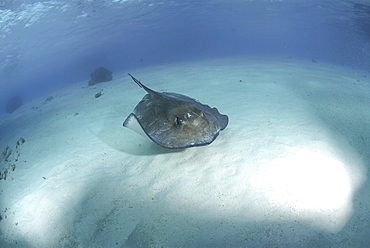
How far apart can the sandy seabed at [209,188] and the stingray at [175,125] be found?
2.57ft

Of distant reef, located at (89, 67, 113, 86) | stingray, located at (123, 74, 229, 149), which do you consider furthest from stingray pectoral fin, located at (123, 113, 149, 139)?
distant reef, located at (89, 67, 113, 86)

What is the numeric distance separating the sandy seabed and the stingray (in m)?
0.78

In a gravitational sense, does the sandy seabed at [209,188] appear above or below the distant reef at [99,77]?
above

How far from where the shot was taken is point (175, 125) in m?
Answer: 3.21

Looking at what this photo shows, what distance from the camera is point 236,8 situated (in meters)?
34.8

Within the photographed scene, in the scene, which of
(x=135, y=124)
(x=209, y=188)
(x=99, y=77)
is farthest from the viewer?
(x=99, y=77)

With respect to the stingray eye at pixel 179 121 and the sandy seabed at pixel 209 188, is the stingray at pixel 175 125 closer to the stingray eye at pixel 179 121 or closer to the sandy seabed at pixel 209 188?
the stingray eye at pixel 179 121

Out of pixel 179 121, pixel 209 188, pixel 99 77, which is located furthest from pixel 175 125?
pixel 99 77

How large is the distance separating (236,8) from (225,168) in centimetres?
4011

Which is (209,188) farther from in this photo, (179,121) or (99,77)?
(99,77)

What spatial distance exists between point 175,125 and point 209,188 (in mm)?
1236

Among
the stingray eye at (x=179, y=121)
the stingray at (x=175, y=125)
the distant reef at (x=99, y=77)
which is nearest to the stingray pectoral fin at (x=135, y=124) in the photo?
the stingray at (x=175, y=125)

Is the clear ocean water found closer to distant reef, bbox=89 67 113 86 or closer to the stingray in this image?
the stingray

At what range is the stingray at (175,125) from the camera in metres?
3.00
